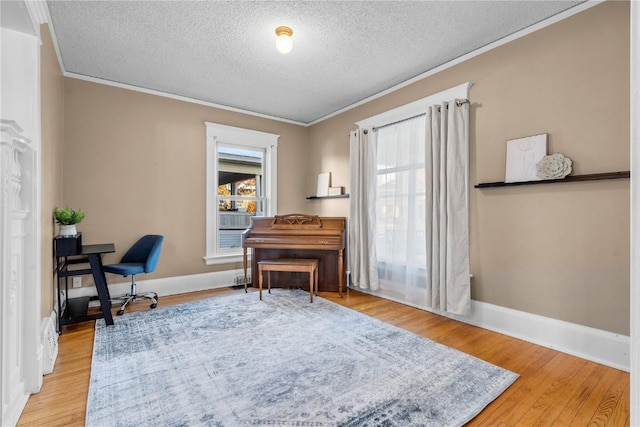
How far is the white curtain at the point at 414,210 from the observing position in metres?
3.16

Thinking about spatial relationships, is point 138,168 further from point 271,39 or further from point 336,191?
point 336,191

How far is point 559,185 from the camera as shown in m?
2.57

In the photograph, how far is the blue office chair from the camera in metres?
3.46

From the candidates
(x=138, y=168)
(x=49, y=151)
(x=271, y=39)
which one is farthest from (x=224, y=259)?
(x=271, y=39)

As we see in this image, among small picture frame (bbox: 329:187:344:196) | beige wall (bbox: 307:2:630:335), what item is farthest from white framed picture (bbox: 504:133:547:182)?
small picture frame (bbox: 329:187:344:196)

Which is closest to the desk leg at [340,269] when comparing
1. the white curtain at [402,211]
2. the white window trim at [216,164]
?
the white curtain at [402,211]

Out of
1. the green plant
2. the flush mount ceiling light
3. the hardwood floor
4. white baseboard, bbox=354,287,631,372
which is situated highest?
the flush mount ceiling light

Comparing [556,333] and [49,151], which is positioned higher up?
[49,151]

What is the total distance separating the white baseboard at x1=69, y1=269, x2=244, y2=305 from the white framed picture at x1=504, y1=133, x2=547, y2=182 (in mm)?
3701

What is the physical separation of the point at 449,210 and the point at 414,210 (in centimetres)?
52

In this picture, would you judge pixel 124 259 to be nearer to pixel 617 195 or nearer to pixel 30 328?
pixel 30 328

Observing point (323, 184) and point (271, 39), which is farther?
point (323, 184)

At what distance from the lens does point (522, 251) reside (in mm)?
2795
